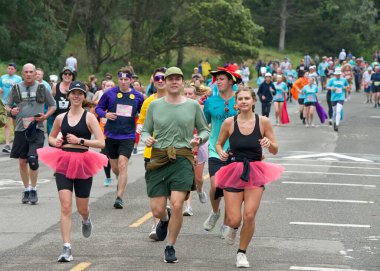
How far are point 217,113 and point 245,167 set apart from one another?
1.85 m

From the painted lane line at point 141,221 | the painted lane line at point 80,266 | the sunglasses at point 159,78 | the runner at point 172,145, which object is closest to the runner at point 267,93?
the painted lane line at point 141,221

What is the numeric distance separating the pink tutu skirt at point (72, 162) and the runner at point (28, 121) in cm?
360

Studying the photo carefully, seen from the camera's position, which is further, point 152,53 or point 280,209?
point 152,53

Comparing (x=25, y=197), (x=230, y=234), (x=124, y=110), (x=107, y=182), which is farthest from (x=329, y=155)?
(x=230, y=234)

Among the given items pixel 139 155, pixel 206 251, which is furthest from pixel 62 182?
pixel 139 155

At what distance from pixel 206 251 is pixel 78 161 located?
5.47 ft

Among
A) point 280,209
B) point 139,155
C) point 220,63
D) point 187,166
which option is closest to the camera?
point 187,166

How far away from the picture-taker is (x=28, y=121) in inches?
549

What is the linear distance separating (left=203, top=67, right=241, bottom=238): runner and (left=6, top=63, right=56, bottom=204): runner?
335 cm

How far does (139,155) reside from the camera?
2227 centimetres

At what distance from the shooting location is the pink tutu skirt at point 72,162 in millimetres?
10047

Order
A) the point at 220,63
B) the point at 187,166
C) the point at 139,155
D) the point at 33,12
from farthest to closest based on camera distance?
1. the point at 220,63
2. the point at 33,12
3. the point at 139,155
4. the point at 187,166

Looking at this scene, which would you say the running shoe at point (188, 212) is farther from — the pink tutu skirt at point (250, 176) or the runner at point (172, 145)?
the pink tutu skirt at point (250, 176)

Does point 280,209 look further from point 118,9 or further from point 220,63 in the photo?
point 220,63
